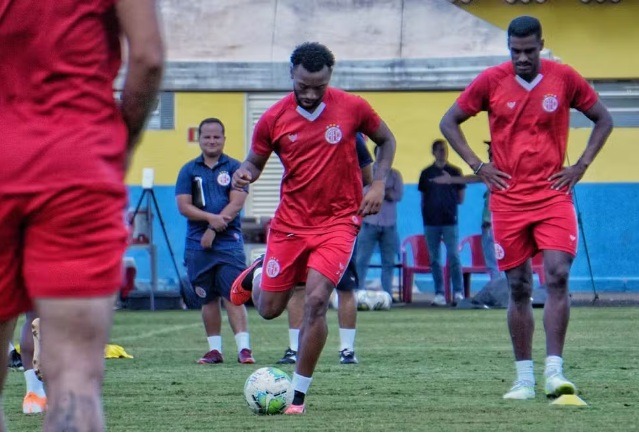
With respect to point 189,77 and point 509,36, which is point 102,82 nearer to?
point 509,36

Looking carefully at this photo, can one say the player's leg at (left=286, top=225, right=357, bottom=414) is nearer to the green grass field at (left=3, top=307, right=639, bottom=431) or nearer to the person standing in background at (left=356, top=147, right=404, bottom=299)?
the green grass field at (left=3, top=307, right=639, bottom=431)

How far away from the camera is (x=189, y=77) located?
2023cm

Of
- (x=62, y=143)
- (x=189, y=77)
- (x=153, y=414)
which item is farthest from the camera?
(x=189, y=77)

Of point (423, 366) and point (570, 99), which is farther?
point (423, 366)

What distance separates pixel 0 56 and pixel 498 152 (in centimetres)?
541

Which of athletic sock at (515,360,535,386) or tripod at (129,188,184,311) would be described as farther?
tripod at (129,188,184,311)

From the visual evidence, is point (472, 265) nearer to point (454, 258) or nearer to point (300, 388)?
point (454, 258)

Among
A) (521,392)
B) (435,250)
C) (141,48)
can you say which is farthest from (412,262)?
(141,48)

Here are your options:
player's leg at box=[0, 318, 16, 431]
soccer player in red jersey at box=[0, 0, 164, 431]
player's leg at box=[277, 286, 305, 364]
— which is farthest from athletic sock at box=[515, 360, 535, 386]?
soccer player in red jersey at box=[0, 0, 164, 431]

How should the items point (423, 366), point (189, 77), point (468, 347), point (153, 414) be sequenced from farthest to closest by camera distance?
1. point (189, 77)
2. point (468, 347)
3. point (423, 366)
4. point (153, 414)

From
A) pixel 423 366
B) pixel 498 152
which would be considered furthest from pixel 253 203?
pixel 498 152

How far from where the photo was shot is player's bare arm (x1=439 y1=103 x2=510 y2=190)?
9.20 m

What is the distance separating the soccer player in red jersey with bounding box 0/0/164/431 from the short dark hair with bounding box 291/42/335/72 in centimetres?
462

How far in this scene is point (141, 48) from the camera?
417cm
